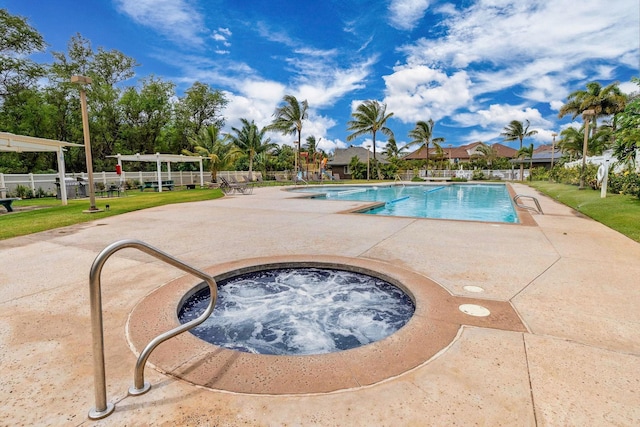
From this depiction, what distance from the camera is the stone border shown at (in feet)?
6.68

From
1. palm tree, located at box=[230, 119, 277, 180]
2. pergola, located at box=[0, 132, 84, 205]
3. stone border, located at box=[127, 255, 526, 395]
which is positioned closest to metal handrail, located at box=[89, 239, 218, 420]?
stone border, located at box=[127, 255, 526, 395]

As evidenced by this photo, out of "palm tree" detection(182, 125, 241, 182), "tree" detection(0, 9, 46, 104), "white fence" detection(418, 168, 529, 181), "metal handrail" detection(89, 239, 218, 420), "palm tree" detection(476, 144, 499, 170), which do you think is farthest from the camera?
"palm tree" detection(476, 144, 499, 170)

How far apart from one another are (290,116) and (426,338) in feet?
108

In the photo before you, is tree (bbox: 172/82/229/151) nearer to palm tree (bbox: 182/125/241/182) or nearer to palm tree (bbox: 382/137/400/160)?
palm tree (bbox: 182/125/241/182)

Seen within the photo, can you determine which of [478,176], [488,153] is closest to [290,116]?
[478,176]

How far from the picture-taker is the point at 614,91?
30.0 metres

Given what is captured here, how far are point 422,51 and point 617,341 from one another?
24267 mm

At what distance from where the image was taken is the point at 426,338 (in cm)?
253

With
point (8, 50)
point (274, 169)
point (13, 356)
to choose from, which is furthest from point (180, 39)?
point (13, 356)

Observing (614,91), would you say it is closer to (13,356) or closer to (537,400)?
(537,400)

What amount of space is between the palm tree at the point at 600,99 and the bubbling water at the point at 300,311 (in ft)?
123

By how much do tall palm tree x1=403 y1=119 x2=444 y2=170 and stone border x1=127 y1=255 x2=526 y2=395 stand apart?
132 feet

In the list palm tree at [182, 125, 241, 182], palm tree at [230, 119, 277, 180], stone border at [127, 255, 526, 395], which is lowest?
stone border at [127, 255, 526, 395]

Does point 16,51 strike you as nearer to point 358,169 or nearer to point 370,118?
point 370,118
